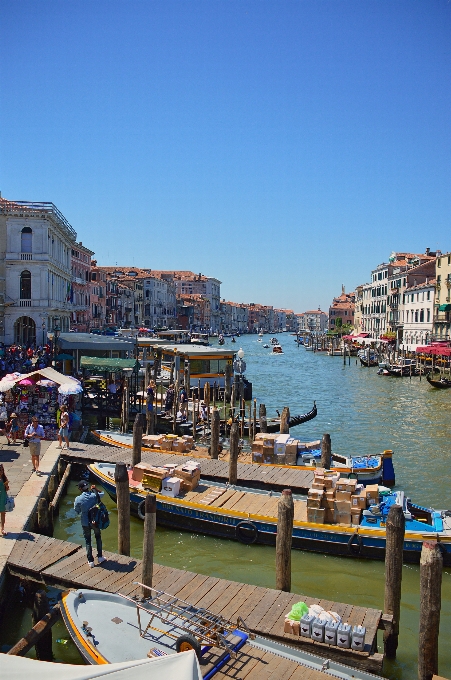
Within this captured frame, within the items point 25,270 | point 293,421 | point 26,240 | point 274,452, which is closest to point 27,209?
point 26,240

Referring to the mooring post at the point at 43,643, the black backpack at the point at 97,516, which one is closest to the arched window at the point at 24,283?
the black backpack at the point at 97,516

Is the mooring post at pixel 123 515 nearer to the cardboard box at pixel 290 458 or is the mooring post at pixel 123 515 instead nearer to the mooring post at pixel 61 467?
the mooring post at pixel 61 467

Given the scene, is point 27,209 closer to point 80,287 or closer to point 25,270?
point 25,270

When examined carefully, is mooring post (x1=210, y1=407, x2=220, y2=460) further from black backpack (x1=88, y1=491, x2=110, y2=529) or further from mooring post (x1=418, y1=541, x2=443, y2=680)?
mooring post (x1=418, y1=541, x2=443, y2=680)

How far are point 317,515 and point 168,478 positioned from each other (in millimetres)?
3582

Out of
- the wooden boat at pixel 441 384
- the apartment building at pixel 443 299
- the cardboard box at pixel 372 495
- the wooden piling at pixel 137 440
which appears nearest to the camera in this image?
the cardboard box at pixel 372 495

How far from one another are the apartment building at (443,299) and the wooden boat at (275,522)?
141 ft

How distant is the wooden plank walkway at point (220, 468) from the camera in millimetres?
15227

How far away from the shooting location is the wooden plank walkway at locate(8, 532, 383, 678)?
797 centimetres

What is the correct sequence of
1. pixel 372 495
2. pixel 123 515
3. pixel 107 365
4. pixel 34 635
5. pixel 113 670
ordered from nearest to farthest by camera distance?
pixel 113 670
pixel 34 635
pixel 123 515
pixel 372 495
pixel 107 365

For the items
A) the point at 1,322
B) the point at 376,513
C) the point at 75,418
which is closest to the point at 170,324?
the point at 1,322

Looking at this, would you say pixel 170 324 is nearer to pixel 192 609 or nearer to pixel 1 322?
pixel 1 322

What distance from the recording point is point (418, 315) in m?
61.2

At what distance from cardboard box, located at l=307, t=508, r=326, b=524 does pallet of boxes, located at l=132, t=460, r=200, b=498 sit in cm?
304
